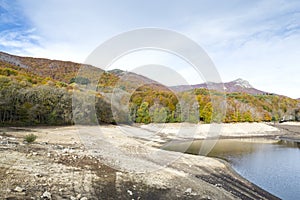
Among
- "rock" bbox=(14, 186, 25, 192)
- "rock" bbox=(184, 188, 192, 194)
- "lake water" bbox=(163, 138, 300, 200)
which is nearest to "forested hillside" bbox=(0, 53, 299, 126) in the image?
"lake water" bbox=(163, 138, 300, 200)

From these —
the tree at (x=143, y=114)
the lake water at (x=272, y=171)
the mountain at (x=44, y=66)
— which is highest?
the mountain at (x=44, y=66)

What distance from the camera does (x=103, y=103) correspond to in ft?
180

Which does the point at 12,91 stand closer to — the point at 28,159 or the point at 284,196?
the point at 28,159

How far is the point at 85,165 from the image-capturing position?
1495 centimetres

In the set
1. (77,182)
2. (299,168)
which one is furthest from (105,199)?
(299,168)

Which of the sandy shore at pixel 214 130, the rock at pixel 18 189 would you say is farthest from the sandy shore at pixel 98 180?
the sandy shore at pixel 214 130

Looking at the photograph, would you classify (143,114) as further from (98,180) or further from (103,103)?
(98,180)

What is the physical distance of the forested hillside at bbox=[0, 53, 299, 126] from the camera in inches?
1555

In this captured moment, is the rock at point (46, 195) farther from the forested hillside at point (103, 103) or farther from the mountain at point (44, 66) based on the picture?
the mountain at point (44, 66)

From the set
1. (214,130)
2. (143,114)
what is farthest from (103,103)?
(214,130)

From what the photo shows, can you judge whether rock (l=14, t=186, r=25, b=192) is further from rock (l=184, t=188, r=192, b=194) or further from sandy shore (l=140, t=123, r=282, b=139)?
sandy shore (l=140, t=123, r=282, b=139)

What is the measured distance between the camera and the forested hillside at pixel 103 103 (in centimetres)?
3950

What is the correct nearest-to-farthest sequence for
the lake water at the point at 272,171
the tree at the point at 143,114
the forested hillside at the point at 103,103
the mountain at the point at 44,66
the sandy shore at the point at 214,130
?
1. the lake water at the point at 272,171
2. the forested hillside at the point at 103,103
3. the sandy shore at the point at 214,130
4. the tree at the point at 143,114
5. the mountain at the point at 44,66

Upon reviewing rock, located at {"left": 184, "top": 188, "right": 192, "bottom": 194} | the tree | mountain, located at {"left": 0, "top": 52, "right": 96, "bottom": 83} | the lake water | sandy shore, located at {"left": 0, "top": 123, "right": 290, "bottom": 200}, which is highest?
mountain, located at {"left": 0, "top": 52, "right": 96, "bottom": 83}
